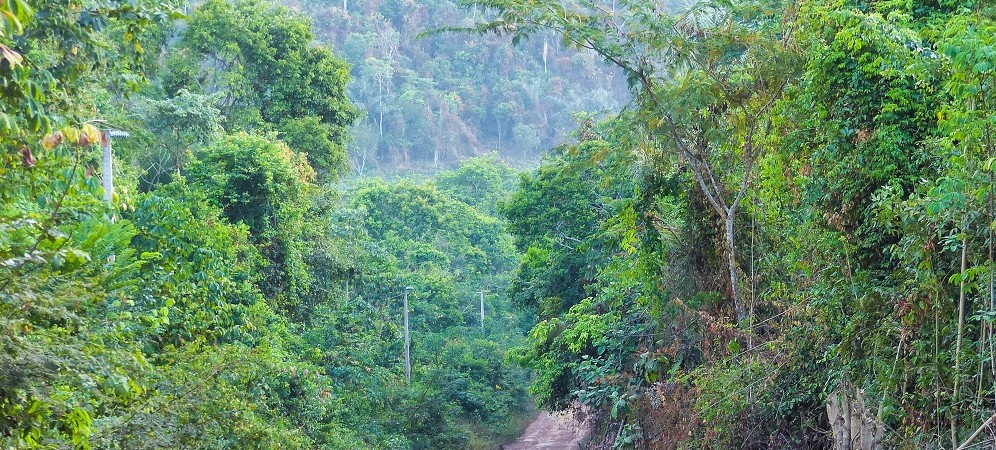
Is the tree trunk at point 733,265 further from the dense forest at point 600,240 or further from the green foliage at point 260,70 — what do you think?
the green foliage at point 260,70

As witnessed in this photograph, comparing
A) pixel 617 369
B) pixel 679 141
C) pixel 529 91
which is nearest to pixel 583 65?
pixel 529 91

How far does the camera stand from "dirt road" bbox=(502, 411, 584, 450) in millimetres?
24062

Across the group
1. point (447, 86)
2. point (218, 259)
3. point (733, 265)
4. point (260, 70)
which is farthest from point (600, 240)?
point (447, 86)

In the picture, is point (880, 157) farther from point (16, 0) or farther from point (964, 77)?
point (16, 0)

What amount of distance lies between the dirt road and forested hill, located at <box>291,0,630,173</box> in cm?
2612

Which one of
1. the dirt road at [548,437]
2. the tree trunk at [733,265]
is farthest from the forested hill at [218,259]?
the tree trunk at [733,265]

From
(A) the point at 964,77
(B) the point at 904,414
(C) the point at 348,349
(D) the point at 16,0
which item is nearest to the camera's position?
(D) the point at 16,0

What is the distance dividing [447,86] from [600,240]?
3954 centimetres

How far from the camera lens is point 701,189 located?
996 cm

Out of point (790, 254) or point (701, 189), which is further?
point (701, 189)

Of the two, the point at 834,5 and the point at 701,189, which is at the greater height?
the point at 834,5

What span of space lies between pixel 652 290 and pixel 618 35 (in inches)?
135

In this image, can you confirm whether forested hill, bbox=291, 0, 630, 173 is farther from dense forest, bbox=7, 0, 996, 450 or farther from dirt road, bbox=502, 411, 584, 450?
dense forest, bbox=7, 0, 996, 450

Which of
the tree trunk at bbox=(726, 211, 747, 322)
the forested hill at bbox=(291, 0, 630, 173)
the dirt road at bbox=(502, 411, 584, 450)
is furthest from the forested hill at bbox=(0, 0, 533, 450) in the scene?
the forested hill at bbox=(291, 0, 630, 173)
